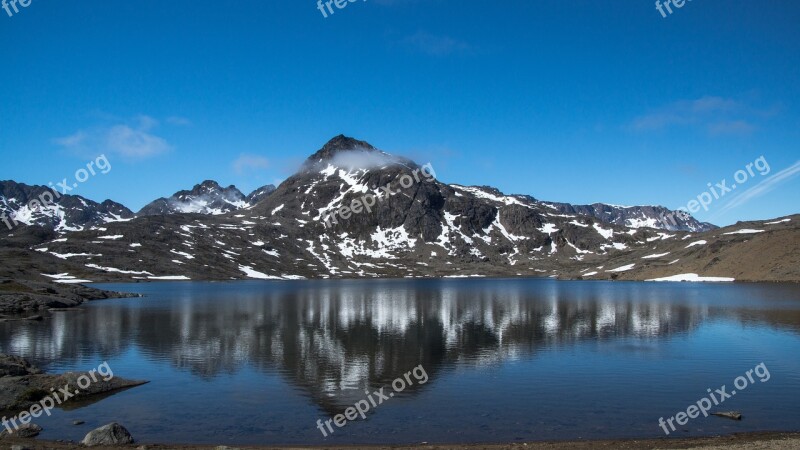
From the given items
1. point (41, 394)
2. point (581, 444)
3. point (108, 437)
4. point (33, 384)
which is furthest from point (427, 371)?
point (33, 384)

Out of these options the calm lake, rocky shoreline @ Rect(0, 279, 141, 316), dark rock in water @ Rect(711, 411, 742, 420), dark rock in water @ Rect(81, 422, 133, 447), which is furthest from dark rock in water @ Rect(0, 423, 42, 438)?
rocky shoreline @ Rect(0, 279, 141, 316)

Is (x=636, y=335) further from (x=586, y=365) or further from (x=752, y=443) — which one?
(x=752, y=443)

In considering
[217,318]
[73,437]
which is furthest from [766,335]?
[217,318]

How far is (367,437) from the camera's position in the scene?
2939cm

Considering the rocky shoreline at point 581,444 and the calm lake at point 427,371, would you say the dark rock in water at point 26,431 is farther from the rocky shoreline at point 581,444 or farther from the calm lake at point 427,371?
the rocky shoreline at point 581,444

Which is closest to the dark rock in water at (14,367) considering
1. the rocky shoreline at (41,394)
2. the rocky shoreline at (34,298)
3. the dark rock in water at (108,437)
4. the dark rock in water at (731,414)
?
the rocky shoreline at (41,394)

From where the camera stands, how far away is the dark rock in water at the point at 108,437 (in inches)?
1053

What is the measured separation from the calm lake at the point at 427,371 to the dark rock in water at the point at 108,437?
1969 millimetres

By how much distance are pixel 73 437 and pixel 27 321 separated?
69186 mm

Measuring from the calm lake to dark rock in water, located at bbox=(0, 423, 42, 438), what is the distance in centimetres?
76

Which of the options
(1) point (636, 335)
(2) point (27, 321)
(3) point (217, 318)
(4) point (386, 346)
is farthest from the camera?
(3) point (217, 318)

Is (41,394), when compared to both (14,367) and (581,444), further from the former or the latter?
(581,444)

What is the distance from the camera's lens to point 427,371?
46594mm

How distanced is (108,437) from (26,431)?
5586 millimetres
